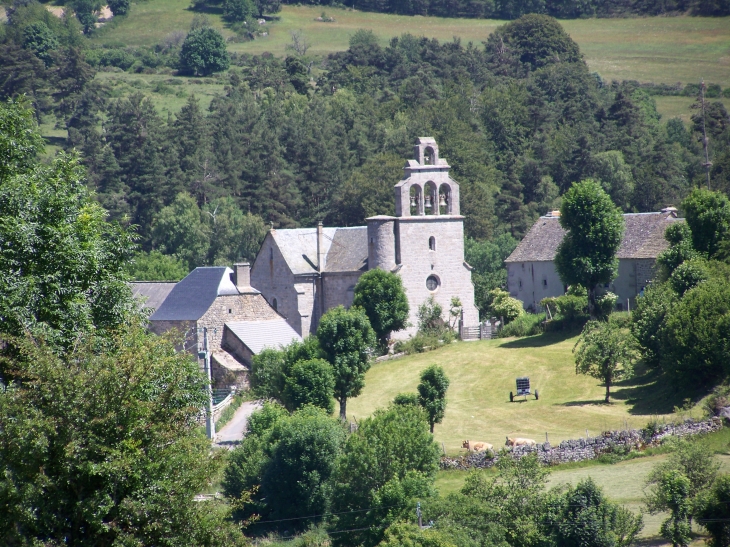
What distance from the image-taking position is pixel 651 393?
41.4 m

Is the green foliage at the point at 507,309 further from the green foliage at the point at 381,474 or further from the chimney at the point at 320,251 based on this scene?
the green foliage at the point at 381,474

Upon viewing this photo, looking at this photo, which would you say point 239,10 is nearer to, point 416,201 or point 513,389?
point 416,201

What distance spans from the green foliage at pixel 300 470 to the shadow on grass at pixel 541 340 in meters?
19.4

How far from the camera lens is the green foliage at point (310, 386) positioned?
40750mm

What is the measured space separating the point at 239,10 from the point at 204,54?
21.7 metres

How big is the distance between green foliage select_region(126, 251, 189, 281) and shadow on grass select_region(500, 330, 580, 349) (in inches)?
1112

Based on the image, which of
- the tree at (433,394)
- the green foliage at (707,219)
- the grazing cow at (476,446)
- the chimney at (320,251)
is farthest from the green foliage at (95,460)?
the chimney at (320,251)

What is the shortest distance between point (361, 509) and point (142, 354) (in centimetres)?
1503

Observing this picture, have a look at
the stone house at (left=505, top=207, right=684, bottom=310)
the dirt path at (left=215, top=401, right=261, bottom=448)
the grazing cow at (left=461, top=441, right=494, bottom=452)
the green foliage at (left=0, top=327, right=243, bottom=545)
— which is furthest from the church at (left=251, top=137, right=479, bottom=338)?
the green foliage at (left=0, top=327, right=243, bottom=545)

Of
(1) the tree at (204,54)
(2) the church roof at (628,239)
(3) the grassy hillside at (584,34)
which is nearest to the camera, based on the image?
(2) the church roof at (628,239)

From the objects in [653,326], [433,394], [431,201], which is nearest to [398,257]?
[431,201]

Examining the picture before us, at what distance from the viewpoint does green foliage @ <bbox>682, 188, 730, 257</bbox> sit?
4984 cm

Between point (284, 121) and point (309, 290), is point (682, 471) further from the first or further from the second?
point (284, 121)

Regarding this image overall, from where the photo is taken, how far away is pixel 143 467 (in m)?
16.2
